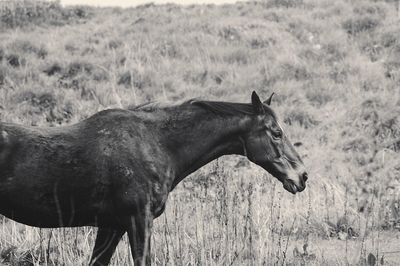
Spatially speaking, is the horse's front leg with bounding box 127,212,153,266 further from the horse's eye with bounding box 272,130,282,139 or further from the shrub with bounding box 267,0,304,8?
the shrub with bounding box 267,0,304,8

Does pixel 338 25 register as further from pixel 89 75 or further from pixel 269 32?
pixel 89 75

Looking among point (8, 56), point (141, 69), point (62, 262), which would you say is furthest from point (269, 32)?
point (62, 262)

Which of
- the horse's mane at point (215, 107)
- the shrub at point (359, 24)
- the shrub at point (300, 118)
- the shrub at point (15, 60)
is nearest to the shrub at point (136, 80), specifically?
the shrub at point (15, 60)

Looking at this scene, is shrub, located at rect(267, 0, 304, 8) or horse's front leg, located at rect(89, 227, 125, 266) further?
shrub, located at rect(267, 0, 304, 8)

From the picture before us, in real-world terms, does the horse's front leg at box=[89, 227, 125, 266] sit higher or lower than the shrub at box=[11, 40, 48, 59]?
higher

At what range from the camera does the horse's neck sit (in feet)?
14.1

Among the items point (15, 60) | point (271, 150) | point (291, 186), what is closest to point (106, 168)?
point (271, 150)

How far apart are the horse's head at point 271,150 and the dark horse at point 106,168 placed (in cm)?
24

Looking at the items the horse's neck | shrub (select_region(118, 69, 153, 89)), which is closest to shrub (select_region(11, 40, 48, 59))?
shrub (select_region(118, 69, 153, 89))

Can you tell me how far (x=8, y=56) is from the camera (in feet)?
47.7

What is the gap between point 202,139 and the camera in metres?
4.39

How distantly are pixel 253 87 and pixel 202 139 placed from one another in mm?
8911

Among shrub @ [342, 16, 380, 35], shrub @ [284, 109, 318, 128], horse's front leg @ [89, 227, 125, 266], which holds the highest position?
horse's front leg @ [89, 227, 125, 266]

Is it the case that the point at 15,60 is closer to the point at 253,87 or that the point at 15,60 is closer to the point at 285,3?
the point at 253,87
